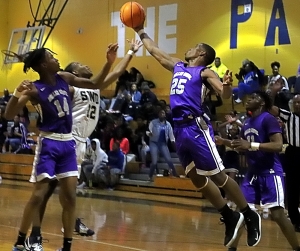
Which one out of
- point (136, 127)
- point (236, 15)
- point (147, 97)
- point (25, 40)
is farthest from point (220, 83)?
point (25, 40)

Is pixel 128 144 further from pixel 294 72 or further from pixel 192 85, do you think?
pixel 192 85

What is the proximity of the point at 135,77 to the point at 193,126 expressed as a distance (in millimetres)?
13082

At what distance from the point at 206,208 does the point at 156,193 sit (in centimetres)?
242

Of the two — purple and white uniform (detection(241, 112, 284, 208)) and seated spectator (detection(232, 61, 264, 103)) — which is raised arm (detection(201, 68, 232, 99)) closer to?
purple and white uniform (detection(241, 112, 284, 208))

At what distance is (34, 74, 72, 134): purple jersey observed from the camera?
588 centimetres

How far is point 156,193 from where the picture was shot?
14.2 meters

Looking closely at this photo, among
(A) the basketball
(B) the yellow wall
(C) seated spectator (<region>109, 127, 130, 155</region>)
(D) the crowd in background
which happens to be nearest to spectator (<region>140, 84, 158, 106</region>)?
(D) the crowd in background

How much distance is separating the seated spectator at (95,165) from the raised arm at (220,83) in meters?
9.24

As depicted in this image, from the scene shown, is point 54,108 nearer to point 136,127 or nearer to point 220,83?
point 220,83

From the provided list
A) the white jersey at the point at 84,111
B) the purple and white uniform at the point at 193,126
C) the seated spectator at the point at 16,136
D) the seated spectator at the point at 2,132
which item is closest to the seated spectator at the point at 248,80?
the seated spectator at the point at 16,136

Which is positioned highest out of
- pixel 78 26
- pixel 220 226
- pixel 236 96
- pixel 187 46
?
pixel 78 26

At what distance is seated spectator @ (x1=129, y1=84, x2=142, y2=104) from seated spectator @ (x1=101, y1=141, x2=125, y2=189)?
2.33 meters

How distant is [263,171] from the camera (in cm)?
661

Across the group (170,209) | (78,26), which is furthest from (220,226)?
(78,26)
